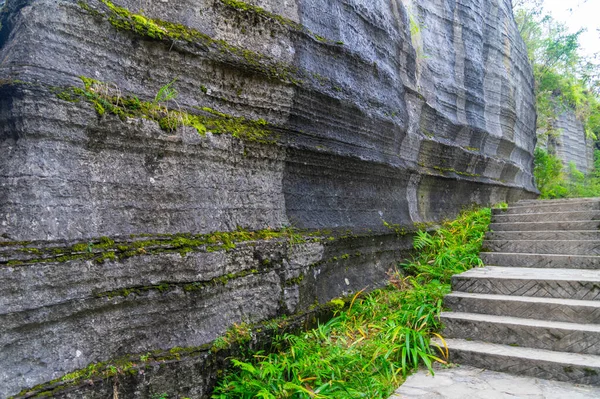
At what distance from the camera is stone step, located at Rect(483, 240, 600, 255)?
15.5 feet

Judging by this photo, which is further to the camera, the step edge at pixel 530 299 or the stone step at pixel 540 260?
the stone step at pixel 540 260

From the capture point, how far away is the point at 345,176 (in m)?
4.37

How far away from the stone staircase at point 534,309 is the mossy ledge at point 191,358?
1.33 metres

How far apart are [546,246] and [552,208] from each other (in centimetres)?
193

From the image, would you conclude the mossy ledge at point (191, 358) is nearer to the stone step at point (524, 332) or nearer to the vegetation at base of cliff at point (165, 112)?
the stone step at point (524, 332)

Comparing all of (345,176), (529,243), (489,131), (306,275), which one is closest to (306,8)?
(345,176)

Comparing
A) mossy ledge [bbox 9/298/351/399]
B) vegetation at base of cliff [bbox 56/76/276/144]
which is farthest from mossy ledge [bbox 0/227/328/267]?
vegetation at base of cliff [bbox 56/76/276/144]

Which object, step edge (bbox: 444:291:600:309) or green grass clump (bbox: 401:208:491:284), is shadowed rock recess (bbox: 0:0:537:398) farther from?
step edge (bbox: 444:291:600:309)

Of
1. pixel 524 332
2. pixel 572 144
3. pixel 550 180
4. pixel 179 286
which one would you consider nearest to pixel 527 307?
pixel 524 332

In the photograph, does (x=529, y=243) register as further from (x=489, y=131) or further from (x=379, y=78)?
(x=489, y=131)

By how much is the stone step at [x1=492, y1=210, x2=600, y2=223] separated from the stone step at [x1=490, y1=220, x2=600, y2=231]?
313 millimetres

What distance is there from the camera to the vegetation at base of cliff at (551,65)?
13320 millimetres

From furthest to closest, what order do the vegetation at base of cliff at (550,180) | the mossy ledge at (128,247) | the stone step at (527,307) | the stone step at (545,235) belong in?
1. the vegetation at base of cliff at (550,180)
2. the stone step at (545,235)
3. the stone step at (527,307)
4. the mossy ledge at (128,247)

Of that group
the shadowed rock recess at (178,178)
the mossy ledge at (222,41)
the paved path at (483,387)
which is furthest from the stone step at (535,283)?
the mossy ledge at (222,41)
